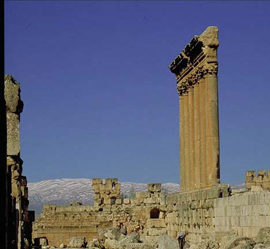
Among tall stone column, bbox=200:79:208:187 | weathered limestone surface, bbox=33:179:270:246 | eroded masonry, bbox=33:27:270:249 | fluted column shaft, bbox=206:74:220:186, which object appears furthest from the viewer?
tall stone column, bbox=200:79:208:187

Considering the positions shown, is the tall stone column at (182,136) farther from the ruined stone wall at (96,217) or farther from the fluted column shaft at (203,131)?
the ruined stone wall at (96,217)

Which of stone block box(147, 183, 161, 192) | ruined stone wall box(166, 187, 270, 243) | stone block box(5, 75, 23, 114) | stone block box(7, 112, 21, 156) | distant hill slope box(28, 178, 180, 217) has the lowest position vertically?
ruined stone wall box(166, 187, 270, 243)

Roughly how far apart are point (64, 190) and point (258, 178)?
4231 inches

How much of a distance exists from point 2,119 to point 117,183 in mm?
38569

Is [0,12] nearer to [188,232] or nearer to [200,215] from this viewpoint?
[200,215]

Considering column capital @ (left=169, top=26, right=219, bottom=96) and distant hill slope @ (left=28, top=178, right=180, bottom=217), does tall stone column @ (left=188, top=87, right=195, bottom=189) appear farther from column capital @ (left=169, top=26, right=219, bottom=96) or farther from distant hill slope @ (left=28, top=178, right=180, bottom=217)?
distant hill slope @ (left=28, top=178, right=180, bottom=217)

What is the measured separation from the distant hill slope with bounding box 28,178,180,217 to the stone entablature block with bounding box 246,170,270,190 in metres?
87.4

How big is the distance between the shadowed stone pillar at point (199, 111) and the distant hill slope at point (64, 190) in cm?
10434

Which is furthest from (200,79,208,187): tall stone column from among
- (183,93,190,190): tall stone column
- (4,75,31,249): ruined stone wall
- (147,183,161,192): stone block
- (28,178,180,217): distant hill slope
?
(28,178,180,217): distant hill slope

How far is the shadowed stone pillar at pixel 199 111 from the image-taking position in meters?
25.5

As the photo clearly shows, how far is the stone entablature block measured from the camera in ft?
153

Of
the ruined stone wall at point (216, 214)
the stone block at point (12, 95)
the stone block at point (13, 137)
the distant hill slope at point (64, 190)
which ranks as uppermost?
the distant hill slope at point (64, 190)

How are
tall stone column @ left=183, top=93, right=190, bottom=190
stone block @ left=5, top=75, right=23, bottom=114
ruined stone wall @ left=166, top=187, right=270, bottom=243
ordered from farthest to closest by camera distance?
tall stone column @ left=183, top=93, right=190, bottom=190, ruined stone wall @ left=166, top=187, right=270, bottom=243, stone block @ left=5, top=75, right=23, bottom=114

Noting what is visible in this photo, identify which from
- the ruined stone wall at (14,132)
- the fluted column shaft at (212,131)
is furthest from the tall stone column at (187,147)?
the ruined stone wall at (14,132)
